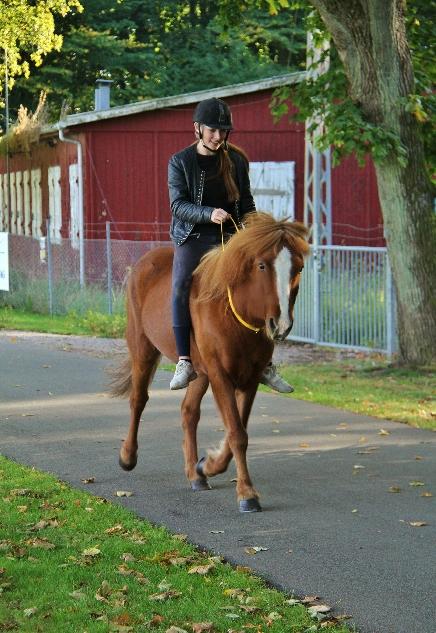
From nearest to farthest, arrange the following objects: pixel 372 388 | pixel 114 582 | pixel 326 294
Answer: pixel 114 582, pixel 372 388, pixel 326 294

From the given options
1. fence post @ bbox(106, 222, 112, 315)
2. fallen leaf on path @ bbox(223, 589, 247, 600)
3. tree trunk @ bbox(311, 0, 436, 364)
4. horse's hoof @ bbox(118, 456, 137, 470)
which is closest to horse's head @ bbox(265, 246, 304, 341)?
fallen leaf on path @ bbox(223, 589, 247, 600)

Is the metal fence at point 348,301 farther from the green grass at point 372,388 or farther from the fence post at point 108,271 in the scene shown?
the fence post at point 108,271

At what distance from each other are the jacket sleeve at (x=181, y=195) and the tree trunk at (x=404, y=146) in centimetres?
670

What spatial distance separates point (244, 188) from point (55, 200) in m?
24.3

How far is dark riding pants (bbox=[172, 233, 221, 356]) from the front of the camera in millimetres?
8867

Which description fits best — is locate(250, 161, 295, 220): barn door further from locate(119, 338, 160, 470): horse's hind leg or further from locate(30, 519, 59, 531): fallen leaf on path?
locate(30, 519, 59, 531): fallen leaf on path

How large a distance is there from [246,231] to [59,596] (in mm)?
2717

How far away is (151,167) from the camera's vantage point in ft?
99.9

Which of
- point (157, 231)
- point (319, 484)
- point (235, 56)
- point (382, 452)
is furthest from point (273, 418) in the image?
point (235, 56)

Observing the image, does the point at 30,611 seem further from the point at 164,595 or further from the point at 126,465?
the point at 126,465

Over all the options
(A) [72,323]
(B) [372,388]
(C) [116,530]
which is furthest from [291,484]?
(A) [72,323]

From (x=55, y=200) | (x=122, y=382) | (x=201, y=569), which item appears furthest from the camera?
(x=55, y=200)

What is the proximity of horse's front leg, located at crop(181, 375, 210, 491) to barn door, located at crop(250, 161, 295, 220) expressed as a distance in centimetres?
1806

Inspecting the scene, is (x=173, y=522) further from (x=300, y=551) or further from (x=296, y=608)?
(x=296, y=608)
